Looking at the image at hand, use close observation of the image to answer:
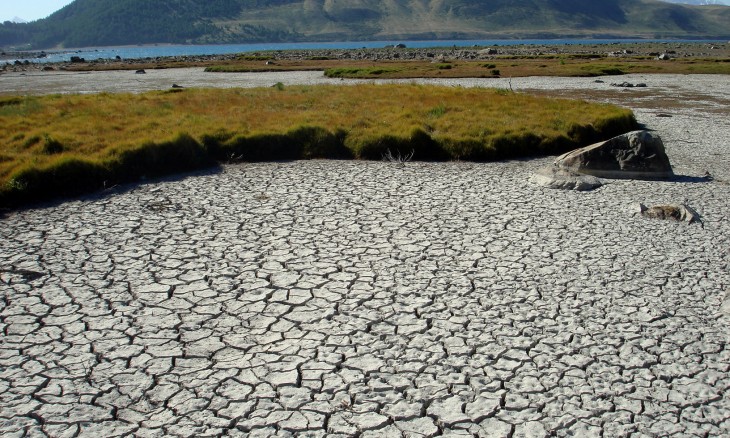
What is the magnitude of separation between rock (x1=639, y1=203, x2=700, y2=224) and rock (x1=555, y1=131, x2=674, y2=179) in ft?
10.6

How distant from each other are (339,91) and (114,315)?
2331 cm

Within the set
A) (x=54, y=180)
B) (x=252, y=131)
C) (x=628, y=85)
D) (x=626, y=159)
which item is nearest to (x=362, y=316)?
(x=54, y=180)

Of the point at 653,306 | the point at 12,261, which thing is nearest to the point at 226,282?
the point at 12,261

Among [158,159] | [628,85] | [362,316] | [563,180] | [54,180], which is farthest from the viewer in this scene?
[628,85]

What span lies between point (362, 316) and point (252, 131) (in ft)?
38.6

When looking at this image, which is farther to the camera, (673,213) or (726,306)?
(673,213)

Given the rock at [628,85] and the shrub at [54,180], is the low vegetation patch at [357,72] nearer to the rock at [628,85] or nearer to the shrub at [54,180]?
the rock at [628,85]

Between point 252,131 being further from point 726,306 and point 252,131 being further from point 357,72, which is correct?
point 357,72

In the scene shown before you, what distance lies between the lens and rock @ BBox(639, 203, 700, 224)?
11.8 meters

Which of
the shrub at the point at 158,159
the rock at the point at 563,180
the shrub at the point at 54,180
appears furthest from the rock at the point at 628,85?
the shrub at the point at 54,180

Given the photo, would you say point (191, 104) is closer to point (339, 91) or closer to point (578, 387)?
point (339, 91)

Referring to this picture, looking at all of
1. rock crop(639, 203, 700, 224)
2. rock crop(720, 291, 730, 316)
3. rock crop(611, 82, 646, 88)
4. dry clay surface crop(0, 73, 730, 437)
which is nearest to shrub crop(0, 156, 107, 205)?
dry clay surface crop(0, 73, 730, 437)

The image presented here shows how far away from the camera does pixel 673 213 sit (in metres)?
11.9

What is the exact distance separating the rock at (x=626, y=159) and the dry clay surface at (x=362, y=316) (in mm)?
2033
